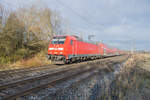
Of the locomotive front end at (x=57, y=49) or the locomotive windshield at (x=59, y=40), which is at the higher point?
the locomotive windshield at (x=59, y=40)

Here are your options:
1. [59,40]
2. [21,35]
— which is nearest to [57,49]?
[59,40]

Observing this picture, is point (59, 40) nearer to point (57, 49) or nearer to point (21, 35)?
point (57, 49)

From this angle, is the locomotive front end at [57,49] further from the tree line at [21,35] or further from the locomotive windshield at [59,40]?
the tree line at [21,35]

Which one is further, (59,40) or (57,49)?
(59,40)

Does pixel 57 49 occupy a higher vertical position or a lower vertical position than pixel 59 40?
lower

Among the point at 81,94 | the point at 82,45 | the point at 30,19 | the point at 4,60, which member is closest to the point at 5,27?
the point at 4,60

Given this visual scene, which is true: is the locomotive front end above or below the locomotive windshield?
below

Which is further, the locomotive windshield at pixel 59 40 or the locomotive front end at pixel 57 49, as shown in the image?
the locomotive windshield at pixel 59 40

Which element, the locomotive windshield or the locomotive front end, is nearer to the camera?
the locomotive front end

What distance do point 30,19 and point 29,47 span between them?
12.8 feet

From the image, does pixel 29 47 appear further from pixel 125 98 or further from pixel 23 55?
pixel 125 98

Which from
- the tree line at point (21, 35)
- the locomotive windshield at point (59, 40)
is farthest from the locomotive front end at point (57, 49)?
the tree line at point (21, 35)

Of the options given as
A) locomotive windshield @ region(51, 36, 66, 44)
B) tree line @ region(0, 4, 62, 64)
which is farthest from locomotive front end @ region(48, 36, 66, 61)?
tree line @ region(0, 4, 62, 64)

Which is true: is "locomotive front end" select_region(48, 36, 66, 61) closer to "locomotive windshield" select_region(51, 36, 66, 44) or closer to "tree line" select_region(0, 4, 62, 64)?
"locomotive windshield" select_region(51, 36, 66, 44)
